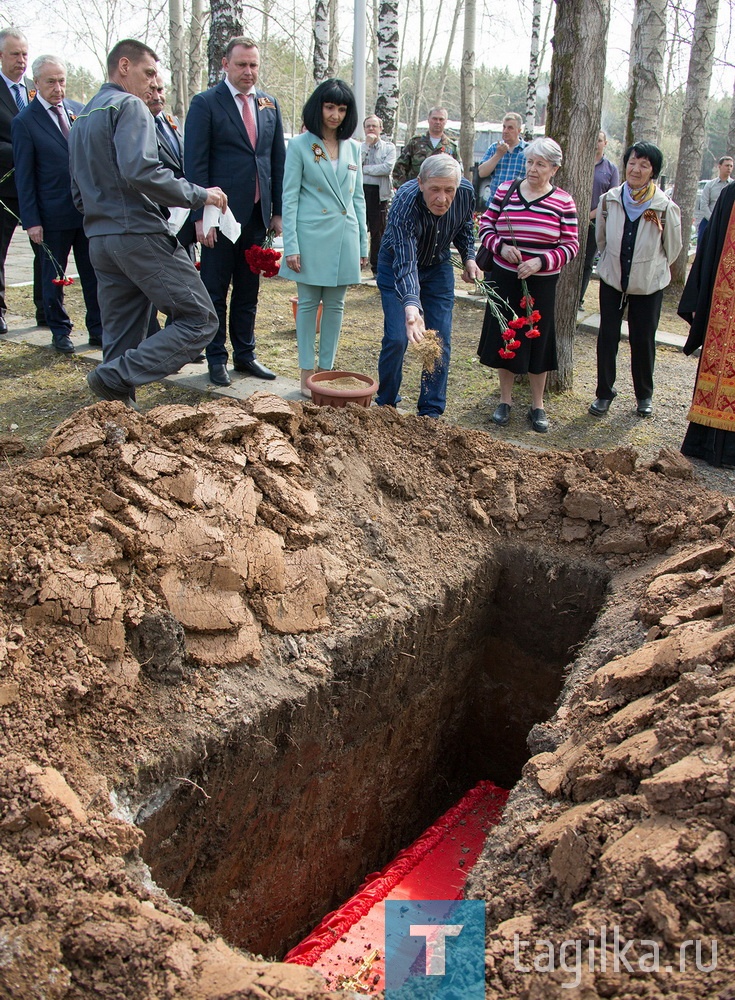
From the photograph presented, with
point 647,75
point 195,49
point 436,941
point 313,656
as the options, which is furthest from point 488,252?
point 195,49

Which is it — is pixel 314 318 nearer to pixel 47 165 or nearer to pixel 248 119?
pixel 248 119

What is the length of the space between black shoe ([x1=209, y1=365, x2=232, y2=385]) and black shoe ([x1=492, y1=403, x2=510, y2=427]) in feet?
6.37

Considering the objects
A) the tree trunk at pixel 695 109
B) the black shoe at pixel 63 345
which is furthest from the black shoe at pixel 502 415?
the tree trunk at pixel 695 109

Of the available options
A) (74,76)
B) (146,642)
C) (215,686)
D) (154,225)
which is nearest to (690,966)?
(215,686)

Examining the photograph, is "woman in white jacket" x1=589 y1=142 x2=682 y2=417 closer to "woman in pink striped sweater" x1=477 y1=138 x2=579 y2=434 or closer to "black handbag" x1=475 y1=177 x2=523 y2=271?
"woman in pink striped sweater" x1=477 y1=138 x2=579 y2=434

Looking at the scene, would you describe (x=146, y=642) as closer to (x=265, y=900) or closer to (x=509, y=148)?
(x=265, y=900)

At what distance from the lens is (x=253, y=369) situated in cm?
600

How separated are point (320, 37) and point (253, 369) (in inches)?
368

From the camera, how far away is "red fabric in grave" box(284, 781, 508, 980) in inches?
114

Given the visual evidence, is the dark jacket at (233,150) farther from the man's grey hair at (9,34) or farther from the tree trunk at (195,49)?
the tree trunk at (195,49)

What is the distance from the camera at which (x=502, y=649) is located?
4.05 meters

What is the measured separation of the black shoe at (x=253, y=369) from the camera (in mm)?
5953

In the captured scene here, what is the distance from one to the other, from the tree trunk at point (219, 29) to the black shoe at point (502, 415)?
4.87 m

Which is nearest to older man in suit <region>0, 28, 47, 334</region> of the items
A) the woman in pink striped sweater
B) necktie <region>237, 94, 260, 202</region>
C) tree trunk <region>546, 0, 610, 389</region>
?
necktie <region>237, 94, 260, 202</region>
